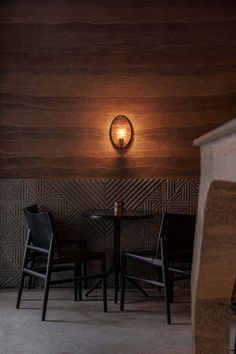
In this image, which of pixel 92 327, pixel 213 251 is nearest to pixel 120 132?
pixel 92 327

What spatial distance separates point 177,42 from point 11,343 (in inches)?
139

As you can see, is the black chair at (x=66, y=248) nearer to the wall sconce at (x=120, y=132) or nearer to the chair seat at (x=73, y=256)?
the chair seat at (x=73, y=256)

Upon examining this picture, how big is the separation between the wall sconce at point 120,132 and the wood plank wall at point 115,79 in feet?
0.21

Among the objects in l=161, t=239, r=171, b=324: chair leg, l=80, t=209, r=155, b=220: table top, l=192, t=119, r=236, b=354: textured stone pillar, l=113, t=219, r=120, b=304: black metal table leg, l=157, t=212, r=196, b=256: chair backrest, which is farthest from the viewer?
l=113, t=219, r=120, b=304: black metal table leg

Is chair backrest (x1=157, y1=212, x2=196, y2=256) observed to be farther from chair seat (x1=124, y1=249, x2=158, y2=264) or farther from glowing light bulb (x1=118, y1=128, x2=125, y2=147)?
glowing light bulb (x1=118, y1=128, x2=125, y2=147)

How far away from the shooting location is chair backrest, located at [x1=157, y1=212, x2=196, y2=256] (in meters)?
4.42

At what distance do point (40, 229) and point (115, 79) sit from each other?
6.49ft

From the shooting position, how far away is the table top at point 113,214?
4.90 metres

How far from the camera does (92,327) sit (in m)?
4.06

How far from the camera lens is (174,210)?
561cm

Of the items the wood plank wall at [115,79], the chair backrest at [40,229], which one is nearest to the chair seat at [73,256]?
the chair backrest at [40,229]

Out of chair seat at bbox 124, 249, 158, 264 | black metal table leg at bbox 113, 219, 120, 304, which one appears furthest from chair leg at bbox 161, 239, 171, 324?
black metal table leg at bbox 113, 219, 120, 304

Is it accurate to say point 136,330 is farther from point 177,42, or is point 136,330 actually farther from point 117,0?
point 117,0

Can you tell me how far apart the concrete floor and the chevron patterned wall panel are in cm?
63
